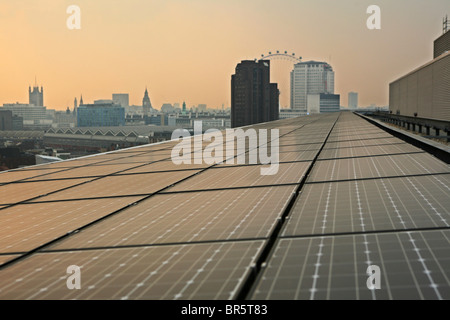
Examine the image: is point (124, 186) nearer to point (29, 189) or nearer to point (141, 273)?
point (29, 189)

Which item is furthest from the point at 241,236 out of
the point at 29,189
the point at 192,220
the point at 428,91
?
the point at 428,91

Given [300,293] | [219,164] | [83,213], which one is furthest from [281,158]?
[300,293]

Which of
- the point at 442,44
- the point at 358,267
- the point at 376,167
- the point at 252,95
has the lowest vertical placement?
the point at 358,267

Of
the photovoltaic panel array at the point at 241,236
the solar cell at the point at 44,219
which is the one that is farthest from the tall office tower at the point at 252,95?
the solar cell at the point at 44,219

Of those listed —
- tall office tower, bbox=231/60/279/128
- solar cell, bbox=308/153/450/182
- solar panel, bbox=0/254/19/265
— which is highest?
tall office tower, bbox=231/60/279/128

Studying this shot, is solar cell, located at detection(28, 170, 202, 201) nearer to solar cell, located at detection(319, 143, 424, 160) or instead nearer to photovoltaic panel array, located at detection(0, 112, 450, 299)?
photovoltaic panel array, located at detection(0, 112, 450, 299)

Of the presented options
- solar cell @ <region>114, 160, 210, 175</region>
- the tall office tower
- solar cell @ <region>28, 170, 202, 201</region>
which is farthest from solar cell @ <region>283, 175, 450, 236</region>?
the tall office tower

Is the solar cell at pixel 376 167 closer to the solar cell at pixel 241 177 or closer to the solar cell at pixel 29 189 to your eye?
the solar cell at pixel 241 177

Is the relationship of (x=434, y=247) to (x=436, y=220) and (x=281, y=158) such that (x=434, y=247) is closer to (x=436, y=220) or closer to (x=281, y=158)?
(x=436, y=220)
